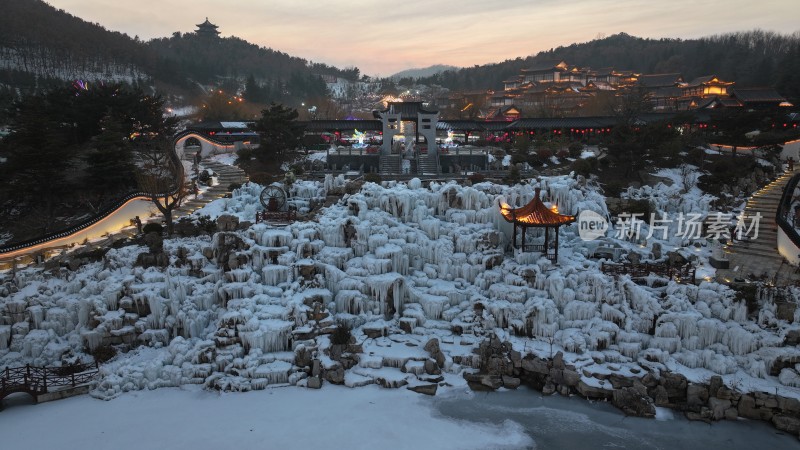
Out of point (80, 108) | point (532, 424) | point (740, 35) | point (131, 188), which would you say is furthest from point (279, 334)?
point (740, 35)

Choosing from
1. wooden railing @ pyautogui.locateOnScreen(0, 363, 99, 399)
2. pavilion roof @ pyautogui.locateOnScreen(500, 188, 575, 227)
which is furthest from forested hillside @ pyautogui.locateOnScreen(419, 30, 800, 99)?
wooden railing @ pyautogui.locateOnScreen(0, 363, 99, 399)

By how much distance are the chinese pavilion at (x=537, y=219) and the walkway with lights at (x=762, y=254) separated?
20.6 ft

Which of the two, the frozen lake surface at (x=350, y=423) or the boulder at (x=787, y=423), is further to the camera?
the boulder at (x=787, y=423)

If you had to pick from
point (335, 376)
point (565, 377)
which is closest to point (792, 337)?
point (565, 377)

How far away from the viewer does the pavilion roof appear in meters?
21.3

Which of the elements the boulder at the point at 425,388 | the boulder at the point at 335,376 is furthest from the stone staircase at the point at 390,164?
the boulder at the point at 425,388

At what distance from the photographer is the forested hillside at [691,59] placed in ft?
226

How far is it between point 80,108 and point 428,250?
28.1 m

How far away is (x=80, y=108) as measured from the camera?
116 feet

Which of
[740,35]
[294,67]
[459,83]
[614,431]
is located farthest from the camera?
[294,67]

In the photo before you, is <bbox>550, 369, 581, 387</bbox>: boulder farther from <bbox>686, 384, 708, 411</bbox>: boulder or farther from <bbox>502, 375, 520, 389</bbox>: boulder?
<bbox>686, 384, 708, 411</bbox>: boulder

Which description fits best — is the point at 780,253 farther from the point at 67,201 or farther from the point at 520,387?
the point at 67,201

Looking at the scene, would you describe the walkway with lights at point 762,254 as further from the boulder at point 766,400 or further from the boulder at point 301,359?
the boulder at point 301,359

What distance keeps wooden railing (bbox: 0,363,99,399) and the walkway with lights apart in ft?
76.7
